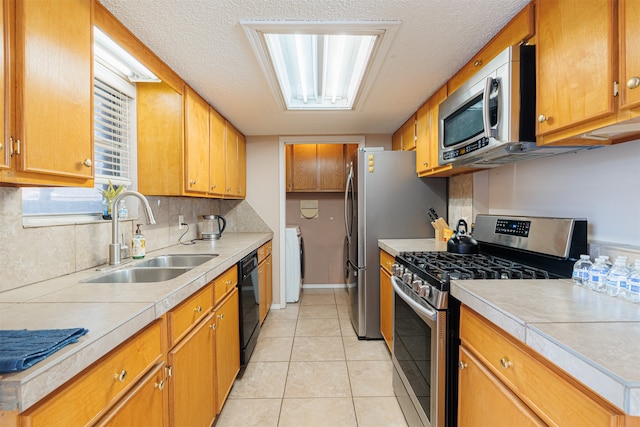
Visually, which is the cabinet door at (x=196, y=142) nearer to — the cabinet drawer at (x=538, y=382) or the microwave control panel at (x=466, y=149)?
the microwave control panel at (x=466, y=149)

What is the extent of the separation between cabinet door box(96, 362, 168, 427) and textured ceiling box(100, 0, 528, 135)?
1460 millimetres

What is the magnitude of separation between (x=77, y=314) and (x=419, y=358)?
A: 1454 mm

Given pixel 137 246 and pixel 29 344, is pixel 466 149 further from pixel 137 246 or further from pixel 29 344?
pixel 137 246

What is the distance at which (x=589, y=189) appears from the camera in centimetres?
141

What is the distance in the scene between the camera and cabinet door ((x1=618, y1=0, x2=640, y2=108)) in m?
0.87

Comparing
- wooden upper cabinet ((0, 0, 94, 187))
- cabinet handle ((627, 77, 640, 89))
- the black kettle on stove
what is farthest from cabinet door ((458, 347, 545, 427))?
wooden upper cabinet ((0, 0, 94, 187))

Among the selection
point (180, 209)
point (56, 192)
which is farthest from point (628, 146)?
point (180, 209)

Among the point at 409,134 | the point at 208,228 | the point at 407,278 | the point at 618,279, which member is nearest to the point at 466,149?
the point at 407,278

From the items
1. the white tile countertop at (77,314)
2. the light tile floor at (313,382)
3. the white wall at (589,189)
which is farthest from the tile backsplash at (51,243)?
the white wall at (589,189)

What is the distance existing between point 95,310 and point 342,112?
2.33 meters

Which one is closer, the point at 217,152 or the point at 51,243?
the point at 51,243

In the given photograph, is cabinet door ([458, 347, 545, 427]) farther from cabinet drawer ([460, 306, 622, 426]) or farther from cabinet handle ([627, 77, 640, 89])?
cabinet handle ([627, 77, 640, 89])

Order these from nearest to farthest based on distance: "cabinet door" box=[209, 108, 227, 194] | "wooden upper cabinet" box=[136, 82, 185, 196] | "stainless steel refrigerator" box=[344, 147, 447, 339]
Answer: "wooden upper cabinet" box=[136, 82, 185, 196] → "cabinet door" box=[209, 108, 227, 194] → "stainless steel refrigerator" box=[344, 147, 447, 339]

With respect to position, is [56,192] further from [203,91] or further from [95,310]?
[203,91]
